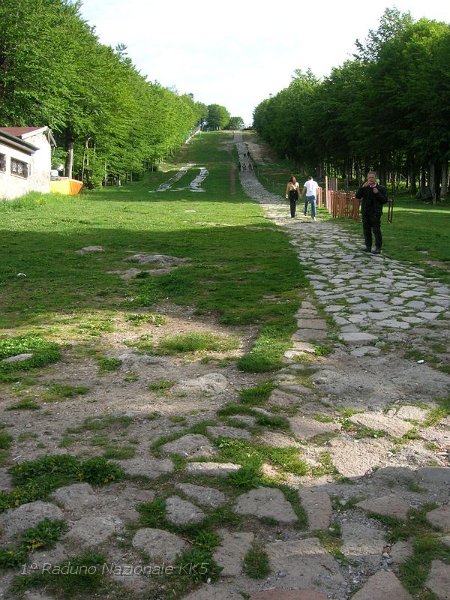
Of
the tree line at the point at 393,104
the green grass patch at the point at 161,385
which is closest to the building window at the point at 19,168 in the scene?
the tree line at the point at 393,104

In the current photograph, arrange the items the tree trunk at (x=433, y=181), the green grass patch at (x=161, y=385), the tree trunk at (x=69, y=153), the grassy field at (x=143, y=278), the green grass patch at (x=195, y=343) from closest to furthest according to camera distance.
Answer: the green grass patch at (x=161, y=385)
the green grass patch at (x=195, y=343)
the grassy field at (x=143, y=278)
the tree trunk at (x=433, y=181)
the tree trunk at (x=69, y=153)

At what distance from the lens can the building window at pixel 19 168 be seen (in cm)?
2871

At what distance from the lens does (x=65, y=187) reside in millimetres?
36000

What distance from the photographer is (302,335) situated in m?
6.62

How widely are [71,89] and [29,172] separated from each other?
34.6ft

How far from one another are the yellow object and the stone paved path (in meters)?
31.2

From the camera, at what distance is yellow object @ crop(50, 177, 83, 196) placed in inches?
1362

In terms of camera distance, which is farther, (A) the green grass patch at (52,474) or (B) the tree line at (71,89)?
(B) the tree line at (71,89)

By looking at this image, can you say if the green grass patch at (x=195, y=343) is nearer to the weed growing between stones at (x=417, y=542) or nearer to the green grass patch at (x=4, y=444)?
the green grass patch at (x=4, y=444)

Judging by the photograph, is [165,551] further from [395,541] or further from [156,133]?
[156,133]

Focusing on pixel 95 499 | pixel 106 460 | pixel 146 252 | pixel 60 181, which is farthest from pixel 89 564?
pixel 60 181

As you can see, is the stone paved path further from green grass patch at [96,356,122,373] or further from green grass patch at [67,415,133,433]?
green grass patch at [96,356,122,373]

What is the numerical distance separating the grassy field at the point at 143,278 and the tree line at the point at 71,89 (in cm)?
1675

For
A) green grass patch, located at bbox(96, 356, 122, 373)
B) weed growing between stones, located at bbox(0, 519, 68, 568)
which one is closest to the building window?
green grass patch, located at bbox(96, 356, 122, 373)
